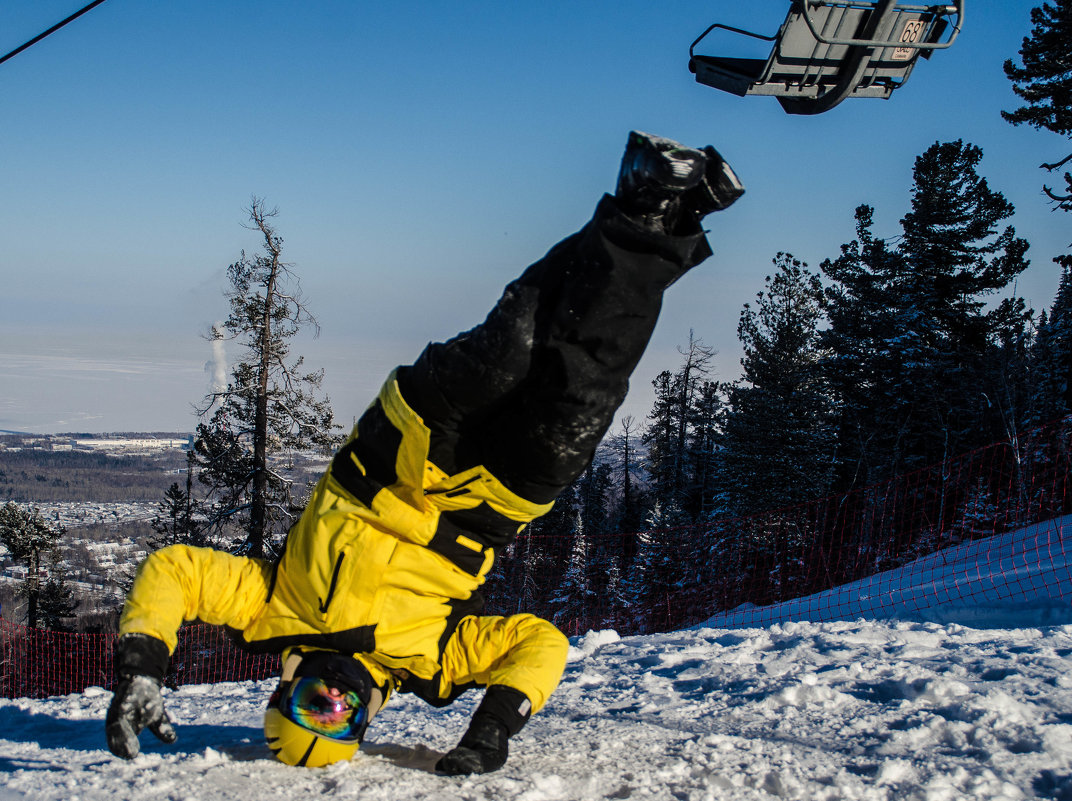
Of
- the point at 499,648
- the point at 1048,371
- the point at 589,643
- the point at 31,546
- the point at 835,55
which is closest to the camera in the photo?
the point at 499,648

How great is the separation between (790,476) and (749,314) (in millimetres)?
7923

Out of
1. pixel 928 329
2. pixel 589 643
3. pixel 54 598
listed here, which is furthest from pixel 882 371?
pixel 54 598

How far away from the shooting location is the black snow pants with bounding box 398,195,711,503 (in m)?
2.08

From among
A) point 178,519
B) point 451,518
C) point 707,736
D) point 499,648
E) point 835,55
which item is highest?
point 835,55

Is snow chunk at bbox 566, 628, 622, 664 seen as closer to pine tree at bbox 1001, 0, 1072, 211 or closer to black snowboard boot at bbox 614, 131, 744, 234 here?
black snowboard boot at bbox 614, 131, 744, 234

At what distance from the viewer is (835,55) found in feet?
12.9

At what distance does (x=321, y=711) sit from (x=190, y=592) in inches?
22.1

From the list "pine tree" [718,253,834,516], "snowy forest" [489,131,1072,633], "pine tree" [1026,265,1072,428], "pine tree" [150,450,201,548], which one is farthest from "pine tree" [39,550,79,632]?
"pine tree" [1026,265,1072,428]

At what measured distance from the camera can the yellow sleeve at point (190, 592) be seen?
229cm

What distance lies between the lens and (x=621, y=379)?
2242 mm

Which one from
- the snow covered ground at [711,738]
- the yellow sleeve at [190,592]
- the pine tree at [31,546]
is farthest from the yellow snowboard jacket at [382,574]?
the pine tree at [31,546]

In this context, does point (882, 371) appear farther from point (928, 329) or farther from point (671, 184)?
point (671, 184)

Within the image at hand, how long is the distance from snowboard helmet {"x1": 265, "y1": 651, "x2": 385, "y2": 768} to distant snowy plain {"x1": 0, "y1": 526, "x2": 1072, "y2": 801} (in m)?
0.05

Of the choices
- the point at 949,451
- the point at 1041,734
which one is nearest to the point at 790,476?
the point at 949,451
